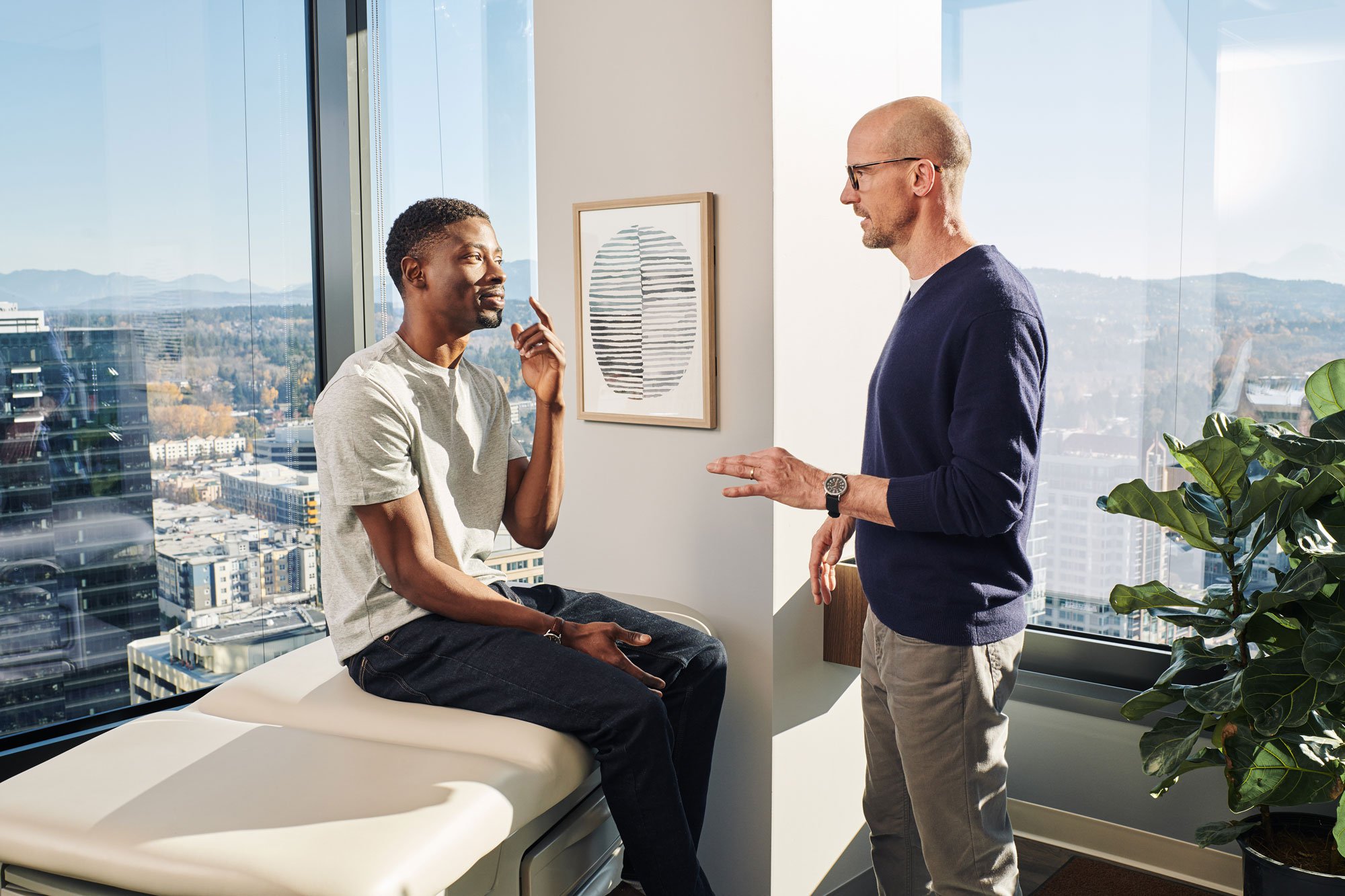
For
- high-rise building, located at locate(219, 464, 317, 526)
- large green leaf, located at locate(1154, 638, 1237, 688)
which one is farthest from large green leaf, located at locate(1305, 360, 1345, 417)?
high-rise building, located at locate(219, 464, 317, 526)

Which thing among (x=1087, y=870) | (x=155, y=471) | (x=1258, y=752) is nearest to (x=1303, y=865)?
(x=1258, y=752)

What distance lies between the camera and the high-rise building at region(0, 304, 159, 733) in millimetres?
2223

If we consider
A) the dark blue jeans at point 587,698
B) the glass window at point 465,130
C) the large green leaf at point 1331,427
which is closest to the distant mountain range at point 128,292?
the glass window at point 465,130

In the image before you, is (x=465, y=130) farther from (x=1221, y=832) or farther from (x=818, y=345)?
(x=1221, y=832)

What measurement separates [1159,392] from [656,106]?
149cm

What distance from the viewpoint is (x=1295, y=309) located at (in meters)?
2.37

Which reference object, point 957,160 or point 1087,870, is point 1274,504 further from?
point 1087,870

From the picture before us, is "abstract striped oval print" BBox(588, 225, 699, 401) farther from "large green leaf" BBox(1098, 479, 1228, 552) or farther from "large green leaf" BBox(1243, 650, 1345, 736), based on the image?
"large green leaf" BBox(1243, 650, 1345, 736)

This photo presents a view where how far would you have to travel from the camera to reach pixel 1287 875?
1.91m

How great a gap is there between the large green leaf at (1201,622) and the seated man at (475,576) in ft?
2.99

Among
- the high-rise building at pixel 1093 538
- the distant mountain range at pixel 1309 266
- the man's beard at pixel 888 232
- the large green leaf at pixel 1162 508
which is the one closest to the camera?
the man's beard at pixel 888 232

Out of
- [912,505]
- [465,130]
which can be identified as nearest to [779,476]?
[912,505]

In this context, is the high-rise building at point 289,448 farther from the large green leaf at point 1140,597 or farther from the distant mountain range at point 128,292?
the large green leaf at point 1140,597

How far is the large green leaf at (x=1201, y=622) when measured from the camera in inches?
75.0
